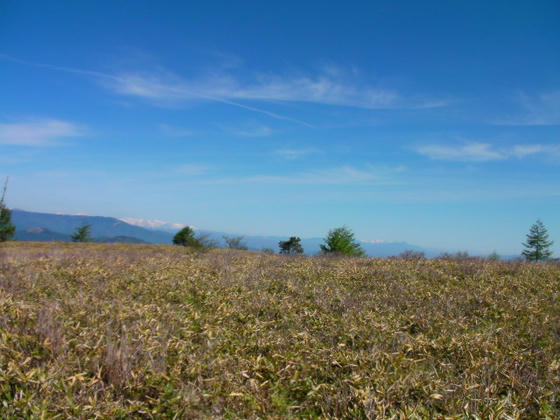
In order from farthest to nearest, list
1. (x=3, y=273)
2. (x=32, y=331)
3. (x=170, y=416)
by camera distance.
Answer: (x=3, y=273)
(x=32, y=331)
(x=170, y=416)

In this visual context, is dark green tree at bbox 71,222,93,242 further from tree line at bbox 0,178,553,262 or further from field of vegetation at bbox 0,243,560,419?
field of vegetation at bbox 0,243,560,419

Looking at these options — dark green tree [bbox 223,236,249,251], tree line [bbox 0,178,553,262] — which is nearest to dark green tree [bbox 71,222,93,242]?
tree line [bbox 0,178,553,262]

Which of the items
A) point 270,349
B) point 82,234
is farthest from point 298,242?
point 82,234

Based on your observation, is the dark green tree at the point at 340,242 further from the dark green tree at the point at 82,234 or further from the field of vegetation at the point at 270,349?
the dark green tree at the point at 82,234

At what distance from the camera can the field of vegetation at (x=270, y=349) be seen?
4035 mm

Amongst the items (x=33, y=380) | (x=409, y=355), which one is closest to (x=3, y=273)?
(x=33, y=380)

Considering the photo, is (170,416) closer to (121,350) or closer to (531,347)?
(121,350)

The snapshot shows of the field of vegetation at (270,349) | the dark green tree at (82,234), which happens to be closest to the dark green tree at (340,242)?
the field of vegetation at (270,349)

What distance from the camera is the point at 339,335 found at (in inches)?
241

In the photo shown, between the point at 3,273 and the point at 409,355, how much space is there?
10.1 m

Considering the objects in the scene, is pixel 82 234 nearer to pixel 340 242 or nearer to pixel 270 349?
pixel 340 242

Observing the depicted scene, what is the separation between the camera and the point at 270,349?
18.0 ft

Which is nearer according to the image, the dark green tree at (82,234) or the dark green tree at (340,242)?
the dark green tree at (340,242)

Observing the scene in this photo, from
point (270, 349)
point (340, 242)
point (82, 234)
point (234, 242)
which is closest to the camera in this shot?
point (270, 349)
